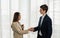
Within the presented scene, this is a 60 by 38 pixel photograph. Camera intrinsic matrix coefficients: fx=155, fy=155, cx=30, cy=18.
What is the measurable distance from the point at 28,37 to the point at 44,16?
34.0 inches

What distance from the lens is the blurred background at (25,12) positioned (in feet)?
9.33

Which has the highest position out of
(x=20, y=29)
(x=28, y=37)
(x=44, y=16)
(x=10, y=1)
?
(x=10, y=1)

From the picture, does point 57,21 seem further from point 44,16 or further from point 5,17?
point 5,17

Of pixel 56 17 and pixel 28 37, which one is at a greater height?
pixel 56 17

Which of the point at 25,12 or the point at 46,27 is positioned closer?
the point at 46,27

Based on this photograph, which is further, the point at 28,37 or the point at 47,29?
the point at 28,37

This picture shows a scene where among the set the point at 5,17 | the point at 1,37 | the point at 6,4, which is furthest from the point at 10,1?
the point at 1,37

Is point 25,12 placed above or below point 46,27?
above

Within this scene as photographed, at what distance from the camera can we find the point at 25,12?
289 centimetres

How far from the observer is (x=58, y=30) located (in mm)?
2961

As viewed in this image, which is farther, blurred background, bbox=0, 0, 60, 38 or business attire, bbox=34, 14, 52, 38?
blurred background, bbox=0, 0, 60, 38

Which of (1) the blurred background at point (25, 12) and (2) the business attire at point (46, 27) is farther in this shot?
(1) the blurred background at point (25, 12)

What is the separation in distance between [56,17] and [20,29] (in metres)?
0.95

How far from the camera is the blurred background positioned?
2.84 metres
